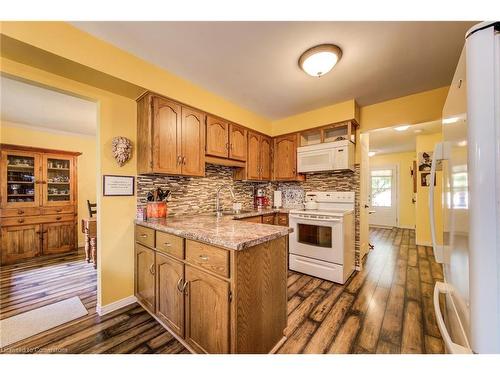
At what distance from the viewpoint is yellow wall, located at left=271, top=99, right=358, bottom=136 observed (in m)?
2.59

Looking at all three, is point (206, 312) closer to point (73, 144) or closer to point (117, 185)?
point (117, 185)

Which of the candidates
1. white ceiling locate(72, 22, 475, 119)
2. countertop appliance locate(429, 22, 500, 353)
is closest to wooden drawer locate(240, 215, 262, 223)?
white ceiling locate(72, 22, 475, 119)

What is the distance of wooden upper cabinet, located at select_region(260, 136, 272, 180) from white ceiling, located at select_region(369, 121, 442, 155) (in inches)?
65.2

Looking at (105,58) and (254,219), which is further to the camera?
(254,219)

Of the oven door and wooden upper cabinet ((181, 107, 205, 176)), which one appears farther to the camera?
the oven door

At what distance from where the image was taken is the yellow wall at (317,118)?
102 inches

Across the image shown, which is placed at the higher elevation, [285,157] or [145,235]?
[285,157]

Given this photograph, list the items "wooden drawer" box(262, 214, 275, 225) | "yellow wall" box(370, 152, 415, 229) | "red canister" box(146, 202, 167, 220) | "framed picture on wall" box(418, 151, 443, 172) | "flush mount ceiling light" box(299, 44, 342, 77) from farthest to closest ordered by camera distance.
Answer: "yellow wall" box(370, 152, 415, 229) → "framed picture on wall" box(418, 151, 443, 172) → "wooden drawer" box(262, 214, 275, 225) → "red canister" box(146, 202, 167, 220) → "flush mount ceiling light" box(299, 44, 342, 77)

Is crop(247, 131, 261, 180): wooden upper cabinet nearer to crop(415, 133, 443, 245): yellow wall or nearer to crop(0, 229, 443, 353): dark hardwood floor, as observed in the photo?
crop(0, 229, 443, 353): dark hardwood floor

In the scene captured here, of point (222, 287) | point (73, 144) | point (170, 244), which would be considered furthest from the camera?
point (73, 144)

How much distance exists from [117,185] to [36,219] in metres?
2.73

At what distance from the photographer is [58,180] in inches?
140

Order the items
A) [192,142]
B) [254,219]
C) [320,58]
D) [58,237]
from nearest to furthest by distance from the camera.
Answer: [320,58], [192,142], [254,219], [58,237]

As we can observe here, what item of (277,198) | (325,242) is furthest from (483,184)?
(277,198)
